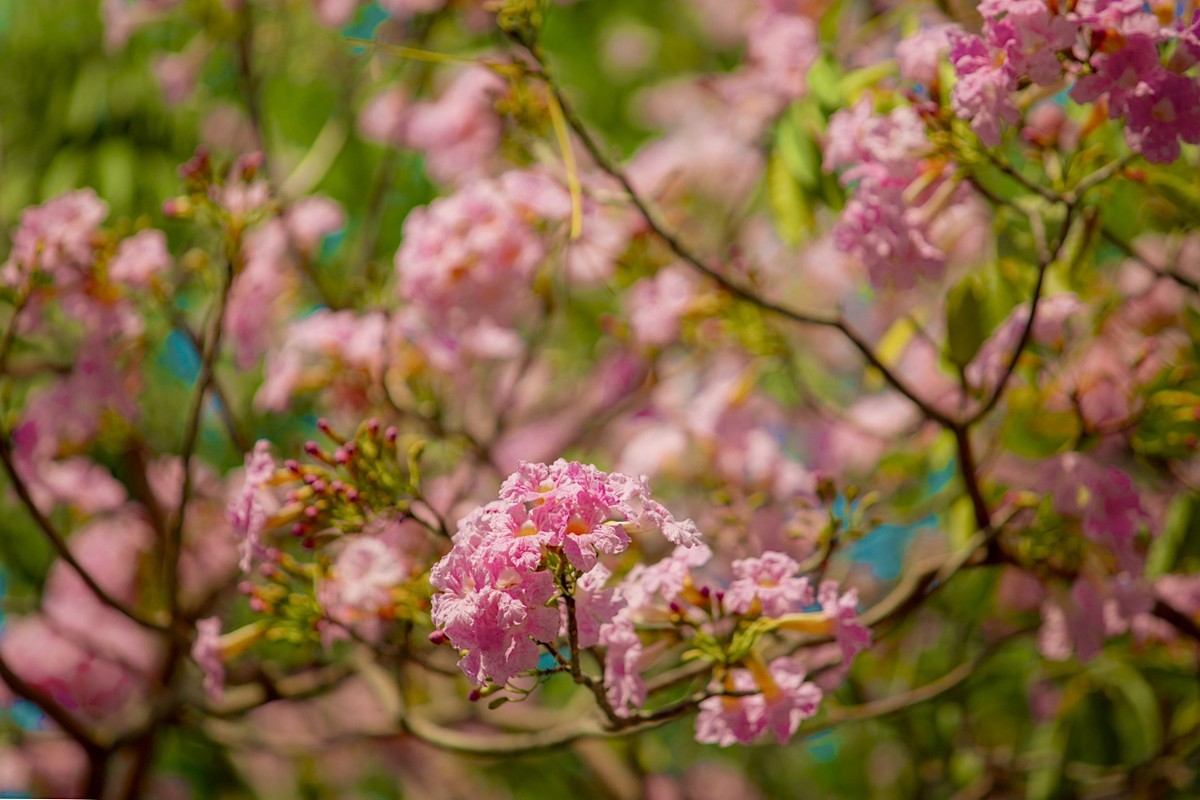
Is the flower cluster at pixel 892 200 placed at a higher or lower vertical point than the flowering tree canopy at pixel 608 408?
higher

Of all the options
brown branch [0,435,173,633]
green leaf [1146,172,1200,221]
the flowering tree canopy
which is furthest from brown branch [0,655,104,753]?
green leaf [1146,172,1200,221]

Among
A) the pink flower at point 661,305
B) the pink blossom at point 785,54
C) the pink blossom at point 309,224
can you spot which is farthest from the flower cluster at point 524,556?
the pink blossom at point 309,224

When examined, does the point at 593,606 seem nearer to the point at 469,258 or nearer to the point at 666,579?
the point at 666,579

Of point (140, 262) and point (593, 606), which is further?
point (140, 262)

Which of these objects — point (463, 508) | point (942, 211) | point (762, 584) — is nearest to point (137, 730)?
point (463, 508)

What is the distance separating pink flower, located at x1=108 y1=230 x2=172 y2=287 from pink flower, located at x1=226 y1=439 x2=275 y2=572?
62cm

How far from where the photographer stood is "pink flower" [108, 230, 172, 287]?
182 centimetres

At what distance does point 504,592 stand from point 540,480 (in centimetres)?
11

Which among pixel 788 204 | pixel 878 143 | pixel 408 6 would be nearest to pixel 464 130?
pixel 408 6

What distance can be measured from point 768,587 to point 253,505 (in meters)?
0.62

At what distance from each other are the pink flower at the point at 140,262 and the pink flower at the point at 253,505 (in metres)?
0.62

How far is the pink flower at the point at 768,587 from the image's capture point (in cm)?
120

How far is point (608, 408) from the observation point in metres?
3.01

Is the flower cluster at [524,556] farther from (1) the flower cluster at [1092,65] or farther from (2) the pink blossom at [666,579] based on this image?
(1) the flower cluster at [1092,65]
